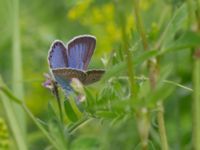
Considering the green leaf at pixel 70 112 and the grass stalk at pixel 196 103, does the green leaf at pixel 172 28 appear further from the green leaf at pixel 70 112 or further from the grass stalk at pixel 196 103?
the green leaf at pixel 70 112

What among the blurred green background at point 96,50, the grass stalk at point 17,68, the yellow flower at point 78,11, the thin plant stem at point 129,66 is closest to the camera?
the thin plant stem at point 129,66

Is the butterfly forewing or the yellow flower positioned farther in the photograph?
the yellow flower

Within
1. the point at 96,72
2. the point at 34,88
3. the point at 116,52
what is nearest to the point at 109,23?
the point at 34,88

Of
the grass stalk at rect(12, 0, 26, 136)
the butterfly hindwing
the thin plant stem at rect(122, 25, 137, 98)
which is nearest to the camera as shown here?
the thin plant stem at rect(122, 25, 137, 98)

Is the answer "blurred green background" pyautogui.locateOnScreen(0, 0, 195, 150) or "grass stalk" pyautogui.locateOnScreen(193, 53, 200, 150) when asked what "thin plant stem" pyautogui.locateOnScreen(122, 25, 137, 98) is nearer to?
"grass stalk" pyautogui.locateOnScreen(193, 53, 200, 150)

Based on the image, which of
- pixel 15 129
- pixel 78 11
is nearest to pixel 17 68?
pixel 15 129

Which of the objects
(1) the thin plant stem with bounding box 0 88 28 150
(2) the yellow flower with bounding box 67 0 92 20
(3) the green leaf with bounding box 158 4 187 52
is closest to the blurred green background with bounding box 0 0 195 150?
(2) the yellow flower with bounding box 67 0 92 20

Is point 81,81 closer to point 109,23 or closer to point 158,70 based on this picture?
point 158,70

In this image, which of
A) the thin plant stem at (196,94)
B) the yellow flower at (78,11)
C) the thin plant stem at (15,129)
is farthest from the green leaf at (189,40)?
the yellow flower at (78,11)
